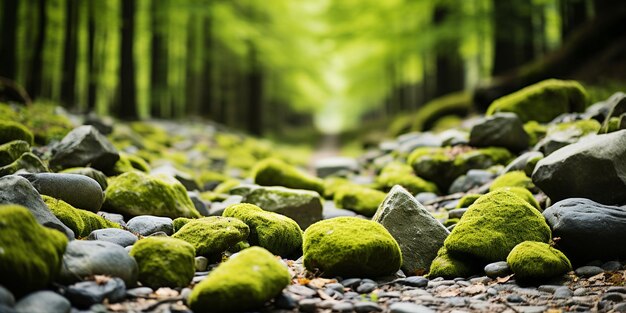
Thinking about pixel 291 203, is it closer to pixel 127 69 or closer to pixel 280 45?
pixel 127 69

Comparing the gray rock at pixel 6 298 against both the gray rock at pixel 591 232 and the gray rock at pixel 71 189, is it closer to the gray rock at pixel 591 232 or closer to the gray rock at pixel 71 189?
the gray rock at pixel 71 189

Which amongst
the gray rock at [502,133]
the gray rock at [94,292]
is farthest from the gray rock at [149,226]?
the gray rock at [502,133]

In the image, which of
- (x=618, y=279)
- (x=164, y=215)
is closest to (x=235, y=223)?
(x=164, y=215)

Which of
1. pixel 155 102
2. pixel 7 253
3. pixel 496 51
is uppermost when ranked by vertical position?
pixel 496 51

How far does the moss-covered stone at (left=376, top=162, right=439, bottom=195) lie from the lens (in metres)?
6.47

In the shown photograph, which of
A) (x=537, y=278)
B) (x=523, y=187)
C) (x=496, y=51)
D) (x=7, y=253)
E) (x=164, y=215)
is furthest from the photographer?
(x=496, y=51)

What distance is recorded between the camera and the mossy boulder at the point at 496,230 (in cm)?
375

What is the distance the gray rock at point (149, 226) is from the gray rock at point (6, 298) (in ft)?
5.24

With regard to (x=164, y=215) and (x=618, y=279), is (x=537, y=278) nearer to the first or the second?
(x=618, y=279)

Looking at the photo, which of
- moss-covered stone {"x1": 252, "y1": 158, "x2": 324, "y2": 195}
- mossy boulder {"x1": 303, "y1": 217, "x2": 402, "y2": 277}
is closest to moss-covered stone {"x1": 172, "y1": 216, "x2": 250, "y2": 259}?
mossy boulder {"x1": 303, "y1": 217, "x2": 402, "y2": 277}

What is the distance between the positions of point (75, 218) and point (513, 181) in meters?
4.56

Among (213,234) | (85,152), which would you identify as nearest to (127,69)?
(85,152)

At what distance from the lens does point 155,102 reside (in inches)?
622

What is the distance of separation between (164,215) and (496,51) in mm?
9819
